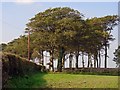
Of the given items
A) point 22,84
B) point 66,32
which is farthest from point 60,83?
point 66,32

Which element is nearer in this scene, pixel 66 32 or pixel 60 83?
pixel 60 83

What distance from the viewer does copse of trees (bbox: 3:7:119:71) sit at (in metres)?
34.9

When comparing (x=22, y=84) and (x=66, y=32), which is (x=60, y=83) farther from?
(x=66, y=32)

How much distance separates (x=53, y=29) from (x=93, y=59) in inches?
414

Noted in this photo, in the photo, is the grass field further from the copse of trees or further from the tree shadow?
the copse of trees

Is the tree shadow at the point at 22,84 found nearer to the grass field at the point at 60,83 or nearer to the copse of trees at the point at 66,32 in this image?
the grass field at the point at 60,83

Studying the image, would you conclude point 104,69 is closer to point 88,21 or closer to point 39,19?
point 88,21

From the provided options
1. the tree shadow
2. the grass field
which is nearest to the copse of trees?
the grass field

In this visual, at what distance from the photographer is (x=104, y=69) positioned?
40594 mm

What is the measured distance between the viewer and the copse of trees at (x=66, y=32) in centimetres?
3494

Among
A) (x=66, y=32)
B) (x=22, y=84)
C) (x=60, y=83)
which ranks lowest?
(x=60, y=83)

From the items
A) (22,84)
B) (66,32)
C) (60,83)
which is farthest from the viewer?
(66,32)

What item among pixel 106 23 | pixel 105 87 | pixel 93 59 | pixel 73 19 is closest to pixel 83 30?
pixel 73 19

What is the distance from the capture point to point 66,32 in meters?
34.2
